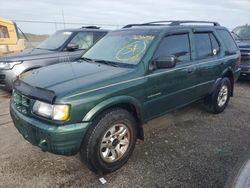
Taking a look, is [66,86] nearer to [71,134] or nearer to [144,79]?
[71,134]

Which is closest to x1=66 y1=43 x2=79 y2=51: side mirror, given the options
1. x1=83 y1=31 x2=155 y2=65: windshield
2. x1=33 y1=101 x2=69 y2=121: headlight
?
x1=83 y1=31 x2=155 y2=65: windshield

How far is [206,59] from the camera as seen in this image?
191 inches

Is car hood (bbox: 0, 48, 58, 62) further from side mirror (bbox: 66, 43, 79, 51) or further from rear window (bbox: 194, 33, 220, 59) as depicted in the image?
rear window (bbox: 194, 33, 220, 59)

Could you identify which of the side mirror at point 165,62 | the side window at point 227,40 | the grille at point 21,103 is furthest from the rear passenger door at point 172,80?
the grille at point 21,103

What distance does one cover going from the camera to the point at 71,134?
289cm

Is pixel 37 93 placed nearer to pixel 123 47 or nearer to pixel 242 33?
pixel 123 47

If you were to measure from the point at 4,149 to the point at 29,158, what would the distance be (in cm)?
53

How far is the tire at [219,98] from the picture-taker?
5312 millimetres

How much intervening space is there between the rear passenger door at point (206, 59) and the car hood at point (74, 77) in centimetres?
168

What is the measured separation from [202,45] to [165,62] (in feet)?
5.06

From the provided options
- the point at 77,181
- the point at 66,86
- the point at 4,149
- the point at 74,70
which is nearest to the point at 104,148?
the point at 77,181

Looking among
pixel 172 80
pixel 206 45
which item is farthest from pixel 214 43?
pixel 172 80

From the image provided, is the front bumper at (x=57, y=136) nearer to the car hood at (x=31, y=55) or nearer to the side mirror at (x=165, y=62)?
the side mirror at (x=165, y=62)

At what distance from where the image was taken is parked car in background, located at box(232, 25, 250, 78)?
27.3ft
